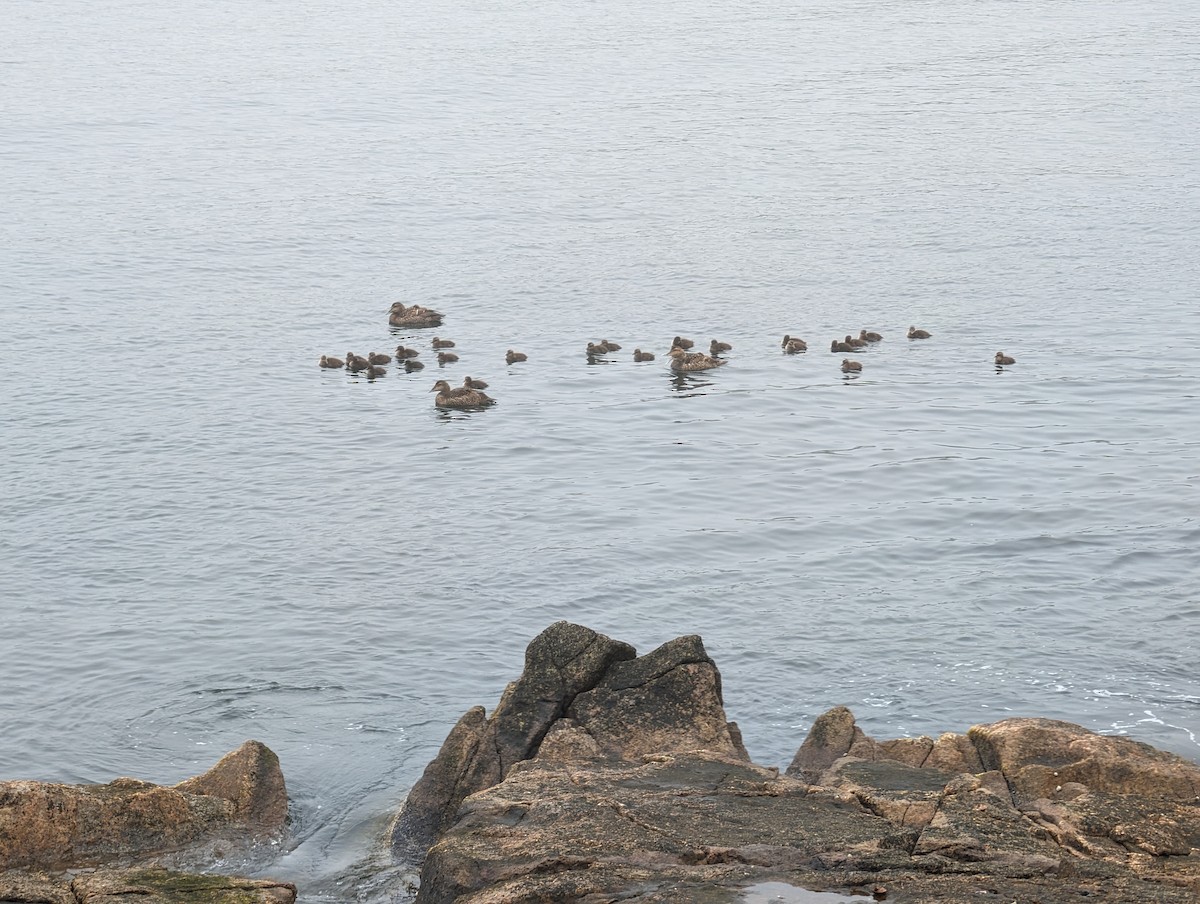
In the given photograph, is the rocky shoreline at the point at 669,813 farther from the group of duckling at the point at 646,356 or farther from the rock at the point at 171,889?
the group of duckling at the point at 646,356

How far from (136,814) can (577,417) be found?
21.0m

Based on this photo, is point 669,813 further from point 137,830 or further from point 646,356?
point 646,356

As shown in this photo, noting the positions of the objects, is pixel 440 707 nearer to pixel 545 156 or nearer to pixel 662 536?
pixel 662 536

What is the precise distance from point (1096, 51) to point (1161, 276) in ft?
143

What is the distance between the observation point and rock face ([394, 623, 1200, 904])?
1213 centimetres

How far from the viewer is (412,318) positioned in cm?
4303

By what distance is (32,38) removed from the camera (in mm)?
92312

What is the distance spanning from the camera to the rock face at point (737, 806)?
1213 centimetres

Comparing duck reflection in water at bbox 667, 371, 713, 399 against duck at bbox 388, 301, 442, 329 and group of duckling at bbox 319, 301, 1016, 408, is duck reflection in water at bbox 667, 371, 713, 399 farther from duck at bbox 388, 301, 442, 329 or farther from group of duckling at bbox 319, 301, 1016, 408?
duck at bbox 388, 301, 442, 329

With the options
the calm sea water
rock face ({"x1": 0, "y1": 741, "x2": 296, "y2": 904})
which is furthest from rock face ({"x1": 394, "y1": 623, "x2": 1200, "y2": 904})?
the calm sea water

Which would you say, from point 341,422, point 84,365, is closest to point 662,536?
point 341,422

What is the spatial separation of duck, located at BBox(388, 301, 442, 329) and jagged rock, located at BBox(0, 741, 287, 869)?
26.4m

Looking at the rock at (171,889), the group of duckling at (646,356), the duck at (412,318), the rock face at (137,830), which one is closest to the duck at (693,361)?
the group of duckling at (646,356)

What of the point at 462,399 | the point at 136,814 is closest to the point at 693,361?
the point at 462,399
